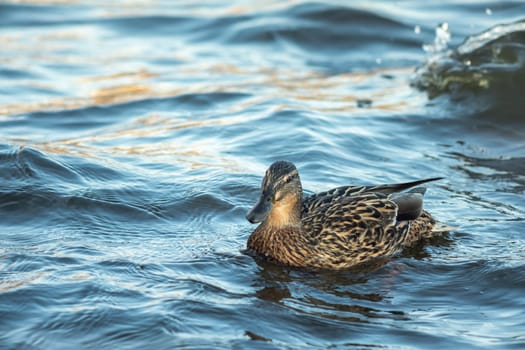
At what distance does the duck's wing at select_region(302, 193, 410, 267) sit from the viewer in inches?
308

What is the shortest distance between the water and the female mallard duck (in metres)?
0.16

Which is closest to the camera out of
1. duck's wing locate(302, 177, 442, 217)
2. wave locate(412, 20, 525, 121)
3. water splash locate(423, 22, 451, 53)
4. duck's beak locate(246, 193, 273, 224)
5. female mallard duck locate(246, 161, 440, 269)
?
duck's beak locate(246, 193, 273, 224)

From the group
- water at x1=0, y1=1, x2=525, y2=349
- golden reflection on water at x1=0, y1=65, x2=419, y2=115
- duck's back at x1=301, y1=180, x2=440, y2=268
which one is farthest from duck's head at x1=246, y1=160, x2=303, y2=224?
golden reflection on water at x1=0, y1=65, x2=419, y2=115

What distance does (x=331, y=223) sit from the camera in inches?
311

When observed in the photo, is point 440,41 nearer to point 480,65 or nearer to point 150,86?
point 480,65

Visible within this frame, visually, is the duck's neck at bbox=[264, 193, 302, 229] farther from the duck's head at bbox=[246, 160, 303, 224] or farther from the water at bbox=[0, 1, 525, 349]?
the water at bbox=[0, 1, 525, 349]

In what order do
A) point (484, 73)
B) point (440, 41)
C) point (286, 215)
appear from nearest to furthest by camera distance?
point (286, 215) → point (484, 73) → point (440, 41)

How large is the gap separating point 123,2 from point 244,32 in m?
3.62

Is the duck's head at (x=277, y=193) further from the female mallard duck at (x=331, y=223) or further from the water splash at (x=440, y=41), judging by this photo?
the water splash at (x=440, y=41)

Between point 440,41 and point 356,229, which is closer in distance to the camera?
point 356,229

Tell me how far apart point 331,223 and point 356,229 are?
21cm

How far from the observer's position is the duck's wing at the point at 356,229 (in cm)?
782

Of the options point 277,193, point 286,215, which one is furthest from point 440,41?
point 277,193

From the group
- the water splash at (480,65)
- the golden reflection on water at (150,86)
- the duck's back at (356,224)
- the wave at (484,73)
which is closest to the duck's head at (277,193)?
the duck's back at (356,224)
